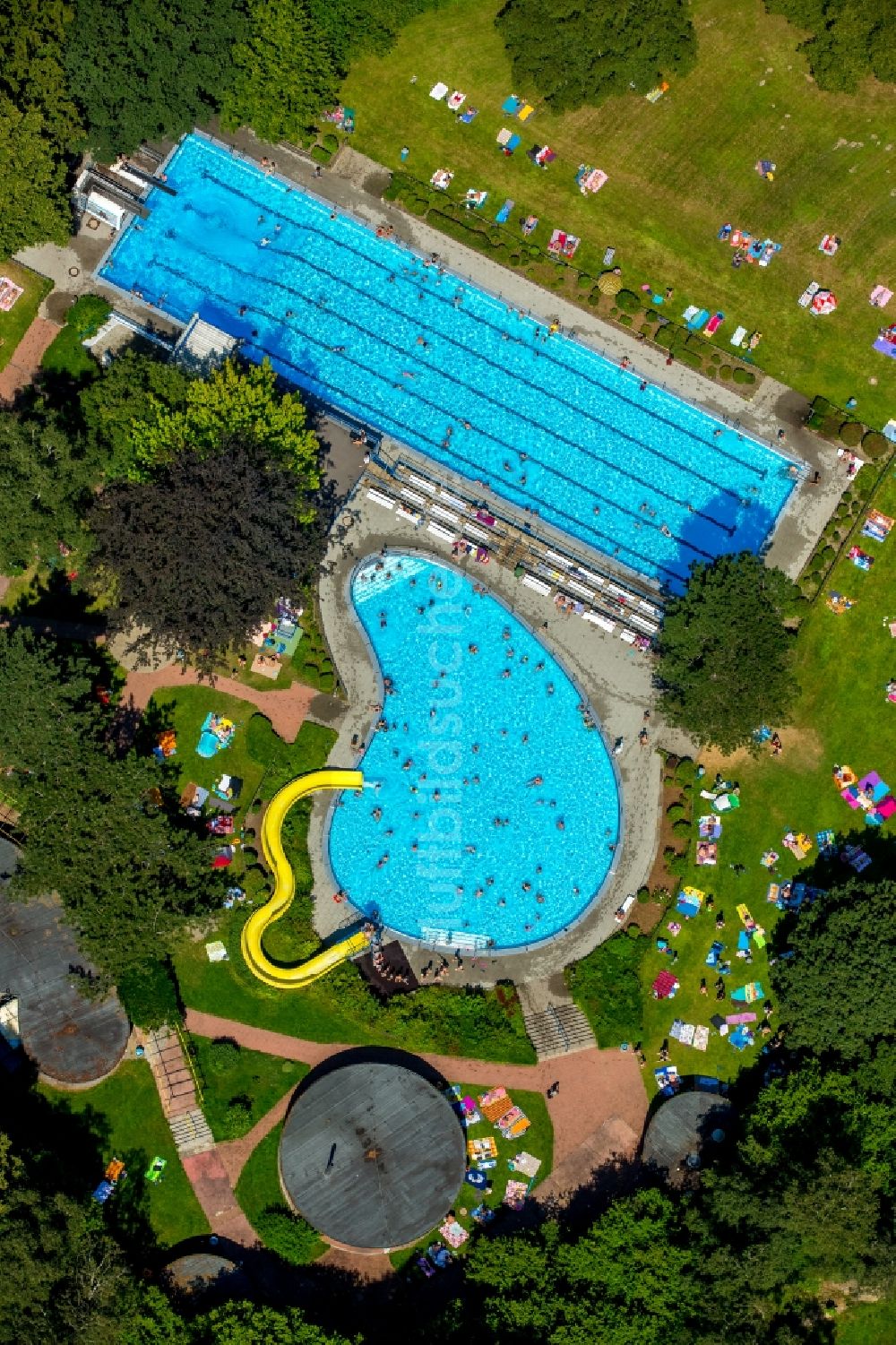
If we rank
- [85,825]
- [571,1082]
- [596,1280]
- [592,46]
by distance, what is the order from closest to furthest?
1. [596,1280]
2. [85,825]
3. [571,1082]
4. [592,46]

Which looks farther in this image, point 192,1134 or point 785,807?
point 785,807

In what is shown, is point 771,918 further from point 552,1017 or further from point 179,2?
point 179,2

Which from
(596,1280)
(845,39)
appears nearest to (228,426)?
(845,39)

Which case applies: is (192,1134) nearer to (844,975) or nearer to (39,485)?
(39,485)

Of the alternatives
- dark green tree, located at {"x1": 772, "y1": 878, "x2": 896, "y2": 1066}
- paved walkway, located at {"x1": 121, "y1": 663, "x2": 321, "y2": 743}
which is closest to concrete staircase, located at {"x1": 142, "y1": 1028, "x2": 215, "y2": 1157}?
paved walkway, located at {"x1": 121, "y1": 663, "x2": 321, "y2": 743}

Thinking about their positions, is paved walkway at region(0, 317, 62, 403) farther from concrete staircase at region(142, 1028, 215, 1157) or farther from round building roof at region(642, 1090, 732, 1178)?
round building roof at region(642, 1090, 732, 1178)
